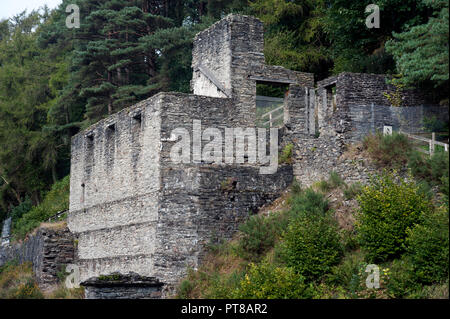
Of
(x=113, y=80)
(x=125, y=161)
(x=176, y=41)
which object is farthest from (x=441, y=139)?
(x=113, y=80)

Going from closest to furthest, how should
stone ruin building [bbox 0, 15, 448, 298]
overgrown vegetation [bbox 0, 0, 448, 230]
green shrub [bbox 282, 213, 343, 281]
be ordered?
1. green shrub [bbox 282, 213, 343, 281]
2. stone ruin building [bbox 0, 15, 448, 298]
3. overgrown vegetation [bbox 0, 0, 448, 230]

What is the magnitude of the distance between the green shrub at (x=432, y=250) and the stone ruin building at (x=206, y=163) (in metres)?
4.31

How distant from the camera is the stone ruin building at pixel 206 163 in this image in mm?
19375

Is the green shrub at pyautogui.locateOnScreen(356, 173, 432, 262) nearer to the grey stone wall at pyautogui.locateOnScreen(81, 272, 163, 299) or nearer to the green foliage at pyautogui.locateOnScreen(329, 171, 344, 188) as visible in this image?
the green foliage at pyautogui.locateOnScreen(329, 171, 344, 188)

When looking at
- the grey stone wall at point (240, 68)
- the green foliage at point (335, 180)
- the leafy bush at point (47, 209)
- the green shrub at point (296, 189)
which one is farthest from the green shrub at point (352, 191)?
the leafy bush at point (47, 209)

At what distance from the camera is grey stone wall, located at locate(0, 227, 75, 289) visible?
2567cm

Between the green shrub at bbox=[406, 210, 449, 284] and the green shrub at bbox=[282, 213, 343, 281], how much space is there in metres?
1.99

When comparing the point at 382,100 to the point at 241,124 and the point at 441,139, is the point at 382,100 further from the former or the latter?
the point at 241,124

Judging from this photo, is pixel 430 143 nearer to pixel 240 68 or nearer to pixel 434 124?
pixel 434 124

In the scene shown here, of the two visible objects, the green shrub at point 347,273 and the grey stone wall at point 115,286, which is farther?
the grey stone wall at point 115,286

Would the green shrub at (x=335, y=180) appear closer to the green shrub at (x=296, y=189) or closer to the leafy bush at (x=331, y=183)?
the leafy bush at (x=331, y=183)

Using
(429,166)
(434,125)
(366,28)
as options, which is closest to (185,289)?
(429,166)

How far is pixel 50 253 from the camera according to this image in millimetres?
26141

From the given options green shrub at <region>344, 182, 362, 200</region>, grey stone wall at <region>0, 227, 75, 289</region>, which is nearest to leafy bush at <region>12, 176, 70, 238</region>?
grey stone wall at <region>0, 227, 75, 289</region>
